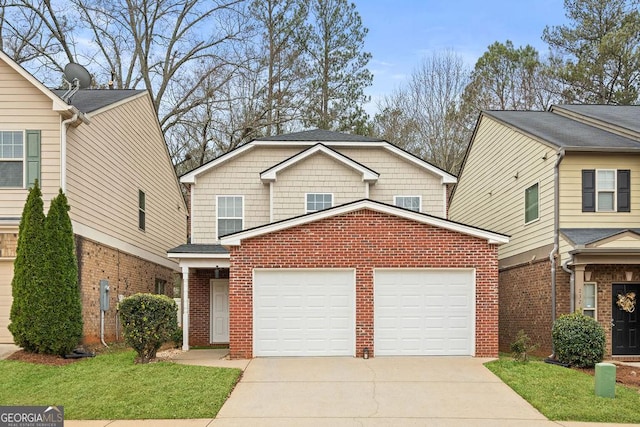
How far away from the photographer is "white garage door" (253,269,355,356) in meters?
15.1

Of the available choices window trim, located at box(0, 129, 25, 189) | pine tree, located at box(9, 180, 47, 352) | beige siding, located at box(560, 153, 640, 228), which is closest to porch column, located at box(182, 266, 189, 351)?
pine tree, located at box(9, 180, 47, 352)

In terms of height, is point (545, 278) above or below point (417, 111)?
below

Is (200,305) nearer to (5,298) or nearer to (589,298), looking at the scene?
(5,298)

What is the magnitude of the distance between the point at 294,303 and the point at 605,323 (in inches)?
312

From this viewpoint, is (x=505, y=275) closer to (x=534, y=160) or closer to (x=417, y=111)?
(x=534, y=160)

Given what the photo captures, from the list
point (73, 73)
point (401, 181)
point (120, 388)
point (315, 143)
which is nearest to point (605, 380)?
point (120, 388)

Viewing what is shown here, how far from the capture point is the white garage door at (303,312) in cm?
1510

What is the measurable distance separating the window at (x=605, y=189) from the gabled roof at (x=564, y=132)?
0.71 m

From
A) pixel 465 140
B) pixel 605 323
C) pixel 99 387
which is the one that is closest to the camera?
pixel 99 387

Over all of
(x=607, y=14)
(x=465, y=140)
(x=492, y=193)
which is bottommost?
(x=492, y=193)

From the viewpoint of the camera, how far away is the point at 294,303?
599 inches

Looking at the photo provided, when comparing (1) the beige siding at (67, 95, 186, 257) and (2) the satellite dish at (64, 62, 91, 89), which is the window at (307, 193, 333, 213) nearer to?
(1) the beige siding at (67, 95, 186, 257)

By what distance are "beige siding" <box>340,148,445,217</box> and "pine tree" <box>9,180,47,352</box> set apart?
9.84 m

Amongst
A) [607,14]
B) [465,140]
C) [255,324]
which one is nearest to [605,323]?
[255,324]
